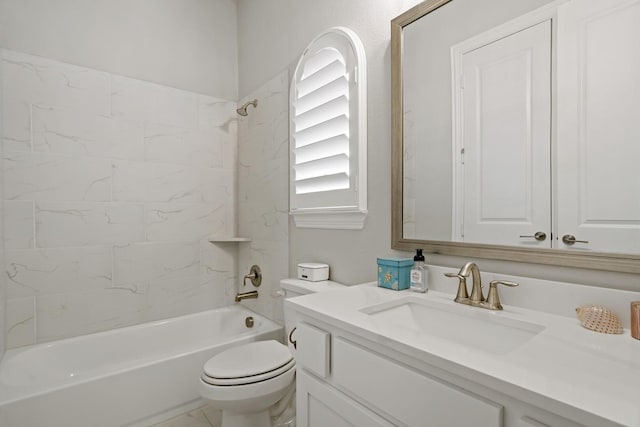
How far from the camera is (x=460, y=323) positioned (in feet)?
3.10

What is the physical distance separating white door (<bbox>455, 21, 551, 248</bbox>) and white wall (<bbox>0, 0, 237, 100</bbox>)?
1.96 meters

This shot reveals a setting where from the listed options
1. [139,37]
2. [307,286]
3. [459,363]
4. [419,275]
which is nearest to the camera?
[459,363]

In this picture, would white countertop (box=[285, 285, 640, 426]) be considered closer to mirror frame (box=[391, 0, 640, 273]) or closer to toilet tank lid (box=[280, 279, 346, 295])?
mirror frame (box=[391, 0, 640, 273])

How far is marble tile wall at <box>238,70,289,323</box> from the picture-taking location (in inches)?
80.4

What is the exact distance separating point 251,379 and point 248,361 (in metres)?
0.13

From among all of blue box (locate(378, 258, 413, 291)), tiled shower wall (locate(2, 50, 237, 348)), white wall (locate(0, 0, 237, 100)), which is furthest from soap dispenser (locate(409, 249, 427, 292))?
white wall (locate(0, 0, 237, 100))

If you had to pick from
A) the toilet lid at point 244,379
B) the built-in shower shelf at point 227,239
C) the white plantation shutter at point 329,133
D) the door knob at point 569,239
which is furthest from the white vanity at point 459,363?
the built-in shower shelf at point 227,239

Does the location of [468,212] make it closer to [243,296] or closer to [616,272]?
[616,272]

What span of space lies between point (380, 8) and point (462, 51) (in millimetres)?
499

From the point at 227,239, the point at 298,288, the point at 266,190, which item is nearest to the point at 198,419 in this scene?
the point at 298,288

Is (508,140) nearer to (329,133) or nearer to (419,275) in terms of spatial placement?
(419,275)

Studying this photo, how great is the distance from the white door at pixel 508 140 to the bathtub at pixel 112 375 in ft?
4.79

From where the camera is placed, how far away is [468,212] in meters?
1.11

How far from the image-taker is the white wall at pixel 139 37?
5.91ft
